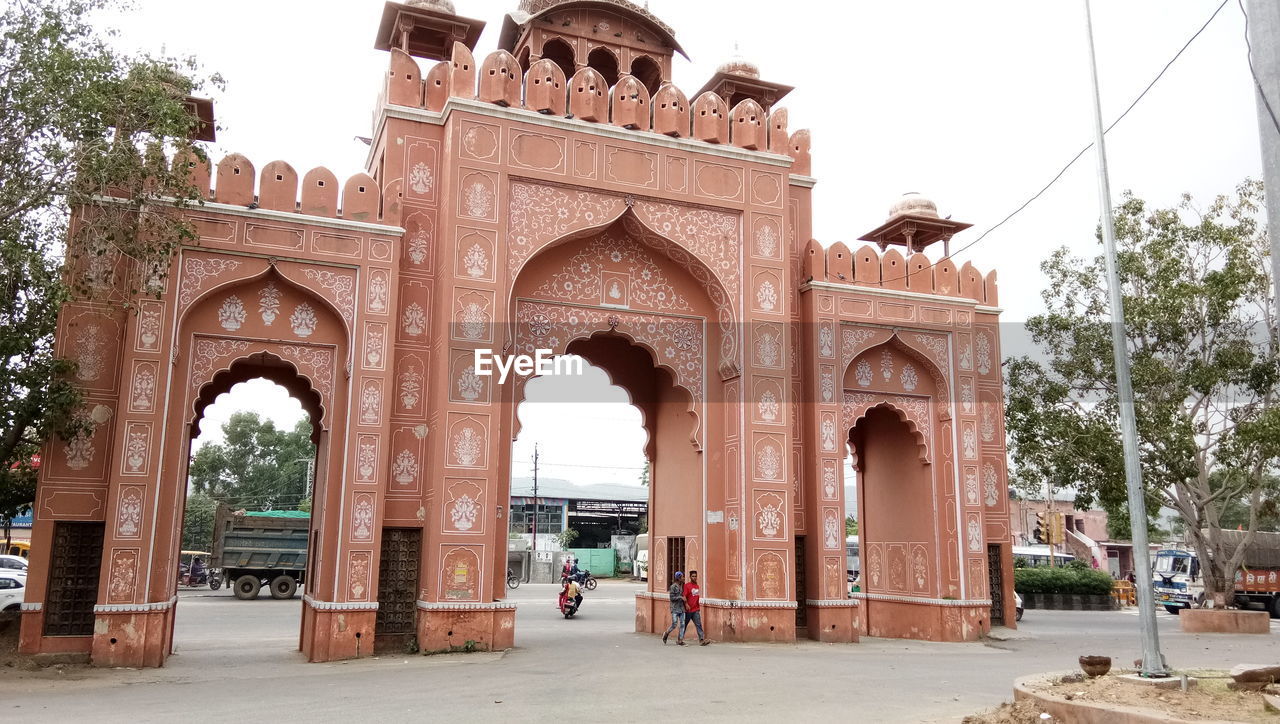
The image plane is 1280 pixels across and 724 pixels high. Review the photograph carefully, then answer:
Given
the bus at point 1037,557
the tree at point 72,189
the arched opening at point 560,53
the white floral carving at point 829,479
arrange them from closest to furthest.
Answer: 1. the tree at point 72,189
2. the white floral carving at point 829,479
3. the arched opening at point 560,53
4. the bus at point 1037,557

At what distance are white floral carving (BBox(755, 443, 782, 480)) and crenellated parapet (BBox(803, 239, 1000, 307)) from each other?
3296 millimetres

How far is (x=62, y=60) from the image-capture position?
9.80 meters

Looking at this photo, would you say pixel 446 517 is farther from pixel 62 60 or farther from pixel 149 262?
pixel 62 60

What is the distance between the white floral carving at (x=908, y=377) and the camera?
16297 millimetres

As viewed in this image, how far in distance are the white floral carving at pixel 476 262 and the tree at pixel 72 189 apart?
11.4 ft

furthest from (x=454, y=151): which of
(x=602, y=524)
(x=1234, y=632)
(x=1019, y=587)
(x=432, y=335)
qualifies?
(x=602, y=524)

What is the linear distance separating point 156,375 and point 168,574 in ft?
8.11

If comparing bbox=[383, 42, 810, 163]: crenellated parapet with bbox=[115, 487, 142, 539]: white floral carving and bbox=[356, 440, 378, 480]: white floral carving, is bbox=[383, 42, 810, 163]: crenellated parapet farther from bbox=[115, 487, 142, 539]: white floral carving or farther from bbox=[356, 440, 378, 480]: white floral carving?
bbox=[115, 487, 142, 539]: white floral carving

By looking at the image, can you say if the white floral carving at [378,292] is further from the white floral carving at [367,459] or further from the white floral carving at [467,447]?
the white floral carving at [467,447]

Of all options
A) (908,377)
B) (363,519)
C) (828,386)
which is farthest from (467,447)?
(908,377)

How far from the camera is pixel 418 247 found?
1316 cm

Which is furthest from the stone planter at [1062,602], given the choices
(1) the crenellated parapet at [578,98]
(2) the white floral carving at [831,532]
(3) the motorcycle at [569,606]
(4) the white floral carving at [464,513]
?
(4) the white floral carving at [464,513]

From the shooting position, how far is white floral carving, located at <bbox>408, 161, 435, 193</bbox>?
13305 millimetres

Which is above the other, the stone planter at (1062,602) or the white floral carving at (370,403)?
the white floral carving at (370,403)
